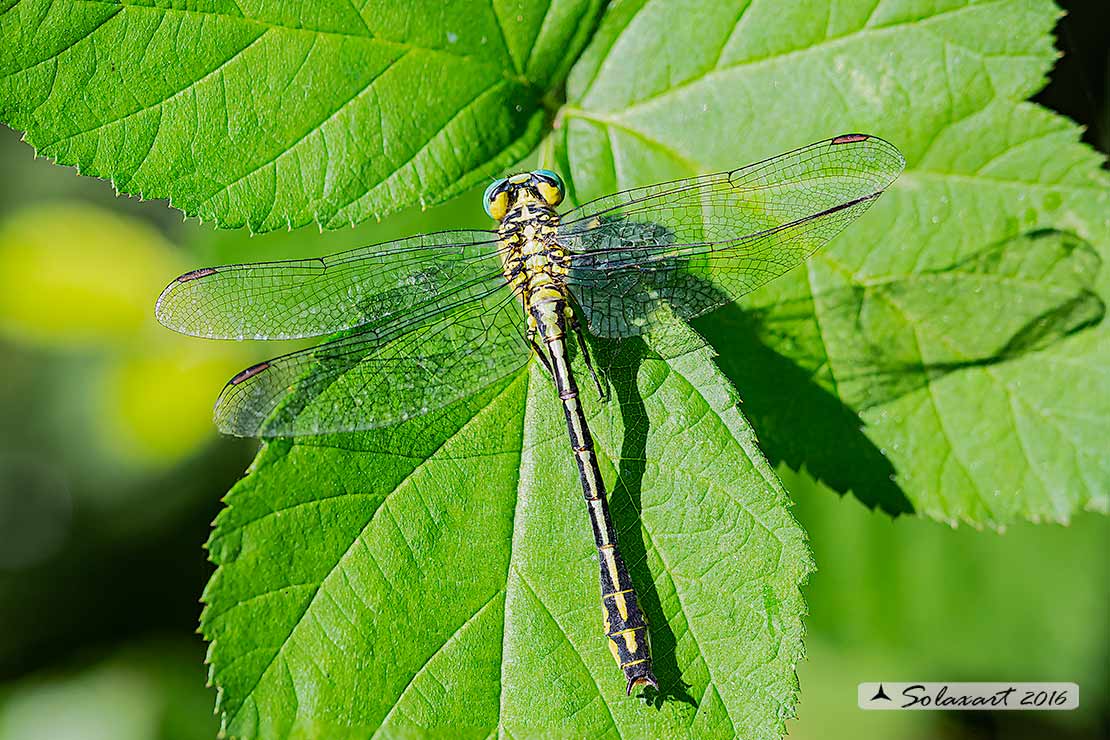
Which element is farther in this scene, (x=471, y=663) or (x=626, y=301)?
(x=626, y=301)

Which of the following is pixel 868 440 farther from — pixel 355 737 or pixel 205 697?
pixel 205 697

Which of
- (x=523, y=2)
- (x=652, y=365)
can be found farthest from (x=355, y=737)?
(x=523, y=2)

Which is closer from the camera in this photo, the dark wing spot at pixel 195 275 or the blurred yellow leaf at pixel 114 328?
the dark wing spot at pixel 195 275

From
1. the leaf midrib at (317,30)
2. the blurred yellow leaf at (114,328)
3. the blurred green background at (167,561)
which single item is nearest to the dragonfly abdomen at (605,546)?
the leaf midrib at (317,30)

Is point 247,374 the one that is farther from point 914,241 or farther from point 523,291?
point 914,241

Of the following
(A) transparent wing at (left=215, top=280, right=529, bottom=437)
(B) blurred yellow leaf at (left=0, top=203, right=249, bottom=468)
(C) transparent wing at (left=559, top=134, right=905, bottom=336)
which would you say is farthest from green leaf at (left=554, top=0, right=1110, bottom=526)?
(B) blurred yellow leaf at (left=0, top=203, right=249, bottom=468)

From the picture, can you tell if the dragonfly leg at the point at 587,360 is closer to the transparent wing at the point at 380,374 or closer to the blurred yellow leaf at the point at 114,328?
the transparent wing at the point at 380,374

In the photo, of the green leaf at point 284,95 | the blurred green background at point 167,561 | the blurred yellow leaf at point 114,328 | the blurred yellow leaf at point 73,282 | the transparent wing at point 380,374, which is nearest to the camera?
the green leaf at point 284,95
